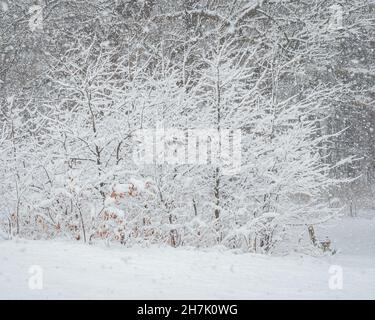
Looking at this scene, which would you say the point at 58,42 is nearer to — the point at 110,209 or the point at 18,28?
the point at 18,28

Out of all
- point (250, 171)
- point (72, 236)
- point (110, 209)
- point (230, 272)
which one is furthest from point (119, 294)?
point (250, 171)

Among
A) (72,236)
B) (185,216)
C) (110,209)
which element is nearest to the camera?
(110,209)

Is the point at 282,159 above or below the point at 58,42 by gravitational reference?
below

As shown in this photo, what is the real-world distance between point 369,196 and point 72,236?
82.2 ft

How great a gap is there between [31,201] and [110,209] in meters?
1.85

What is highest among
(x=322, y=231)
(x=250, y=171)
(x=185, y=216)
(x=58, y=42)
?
(x=58, y=42)

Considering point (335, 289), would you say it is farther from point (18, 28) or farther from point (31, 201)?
point (18, 28)

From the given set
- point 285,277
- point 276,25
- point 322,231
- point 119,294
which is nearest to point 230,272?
point 285,277

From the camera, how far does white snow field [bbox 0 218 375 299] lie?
15.0 feet

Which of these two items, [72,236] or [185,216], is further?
[185,216]

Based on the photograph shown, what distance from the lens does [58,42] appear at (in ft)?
43.5

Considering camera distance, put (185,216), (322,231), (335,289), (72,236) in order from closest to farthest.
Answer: (335,289) < (72,236) < (185,216) < (322,231)

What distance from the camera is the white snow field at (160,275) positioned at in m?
4.57

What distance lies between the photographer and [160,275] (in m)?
5.31
